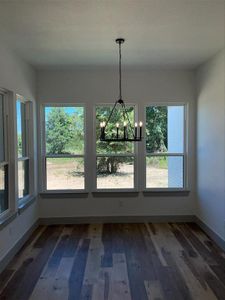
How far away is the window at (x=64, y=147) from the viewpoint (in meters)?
5.34

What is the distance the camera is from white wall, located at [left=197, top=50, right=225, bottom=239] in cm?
414

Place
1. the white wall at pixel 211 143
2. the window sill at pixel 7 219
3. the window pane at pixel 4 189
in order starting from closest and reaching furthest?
the window sill at pixel 7 219 → the window pane at pixel 4 189 → the white wall at pixel 211 143

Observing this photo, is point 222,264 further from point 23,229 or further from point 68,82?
point 68,82

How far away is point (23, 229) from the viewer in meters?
4.39

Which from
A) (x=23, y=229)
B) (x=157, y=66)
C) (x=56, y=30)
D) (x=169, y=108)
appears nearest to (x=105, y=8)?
(x=56, y=30)

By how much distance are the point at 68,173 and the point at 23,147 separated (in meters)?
1.03

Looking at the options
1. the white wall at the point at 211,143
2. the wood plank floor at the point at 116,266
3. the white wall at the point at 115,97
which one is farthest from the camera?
the white wall at the point at 115,97

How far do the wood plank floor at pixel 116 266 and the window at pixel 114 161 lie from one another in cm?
85

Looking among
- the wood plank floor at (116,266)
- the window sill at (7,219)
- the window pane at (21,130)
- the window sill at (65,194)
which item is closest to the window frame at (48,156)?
the window sill at (65,194)

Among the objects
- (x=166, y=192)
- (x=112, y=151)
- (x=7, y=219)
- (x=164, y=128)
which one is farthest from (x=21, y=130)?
(x=166, y=192)

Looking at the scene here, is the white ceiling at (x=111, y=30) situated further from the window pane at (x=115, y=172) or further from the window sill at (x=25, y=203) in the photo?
the window sill at (x=25, y=203)

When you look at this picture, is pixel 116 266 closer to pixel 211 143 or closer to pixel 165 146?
pixel 211 143

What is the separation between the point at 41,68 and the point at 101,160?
2.00 metres

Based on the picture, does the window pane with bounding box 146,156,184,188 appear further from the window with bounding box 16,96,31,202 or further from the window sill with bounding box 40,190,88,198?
the window with bounding box 16,96,31,202
